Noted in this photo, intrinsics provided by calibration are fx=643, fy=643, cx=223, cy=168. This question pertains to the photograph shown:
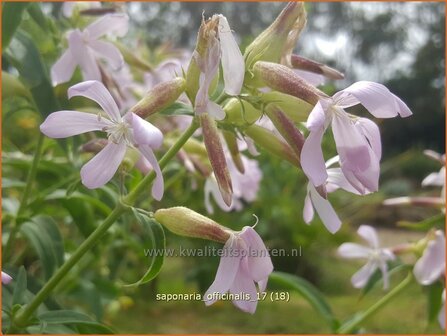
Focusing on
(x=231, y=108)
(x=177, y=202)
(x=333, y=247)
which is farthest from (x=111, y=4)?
(x=333, y=247)

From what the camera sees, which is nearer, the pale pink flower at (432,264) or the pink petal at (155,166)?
the pink petal at (155,166)

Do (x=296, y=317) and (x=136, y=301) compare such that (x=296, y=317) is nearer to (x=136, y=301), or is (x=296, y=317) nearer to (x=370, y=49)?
(x=136, y=301)

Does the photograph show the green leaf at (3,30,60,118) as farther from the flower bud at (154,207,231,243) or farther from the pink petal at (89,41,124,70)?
the flower bud at (154,207,231,243)

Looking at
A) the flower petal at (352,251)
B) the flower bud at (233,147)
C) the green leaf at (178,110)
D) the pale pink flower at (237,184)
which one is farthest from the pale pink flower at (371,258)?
the green leaf at (178,110)

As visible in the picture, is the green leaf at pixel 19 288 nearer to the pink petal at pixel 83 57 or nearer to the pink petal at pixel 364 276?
the pink petal at pixel 83 57

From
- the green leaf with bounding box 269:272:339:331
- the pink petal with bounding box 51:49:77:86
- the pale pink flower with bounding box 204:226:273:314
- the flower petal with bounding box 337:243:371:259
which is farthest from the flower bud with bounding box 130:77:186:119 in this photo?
the flower petal with bounding box 337:243:371:259

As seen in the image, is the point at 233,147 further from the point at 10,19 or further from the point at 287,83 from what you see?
the point at 10,19

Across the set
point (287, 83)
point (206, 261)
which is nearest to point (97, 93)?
point (287, 83)
